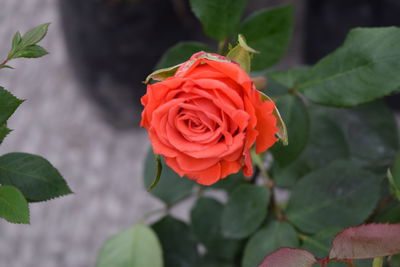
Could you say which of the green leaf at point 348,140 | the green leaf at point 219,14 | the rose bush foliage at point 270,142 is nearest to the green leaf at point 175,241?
the rose bush foliage at point 270,142

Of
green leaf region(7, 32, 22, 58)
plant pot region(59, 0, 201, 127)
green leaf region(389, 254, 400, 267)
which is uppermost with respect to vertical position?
green leaf region(7, 32, 22, 58)

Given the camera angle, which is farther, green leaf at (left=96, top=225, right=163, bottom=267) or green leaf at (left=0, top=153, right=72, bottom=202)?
green leaf at (left=96, top=225, right=163, bottom=267)

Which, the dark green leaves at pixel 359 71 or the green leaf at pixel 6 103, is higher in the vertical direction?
the green leaf at pixel 6 103

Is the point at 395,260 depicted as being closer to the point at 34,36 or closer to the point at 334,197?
the point at 334,197

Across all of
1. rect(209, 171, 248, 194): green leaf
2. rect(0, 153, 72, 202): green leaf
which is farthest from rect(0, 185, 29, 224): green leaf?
rect(209, 171, 248, 194): green leaf

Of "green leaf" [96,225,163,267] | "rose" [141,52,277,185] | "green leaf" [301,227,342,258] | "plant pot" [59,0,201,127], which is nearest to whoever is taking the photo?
"rose" [141,52,277,185]

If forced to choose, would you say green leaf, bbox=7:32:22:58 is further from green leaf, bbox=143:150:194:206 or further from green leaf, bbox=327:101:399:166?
green leaf, bbox=327:101:399:166

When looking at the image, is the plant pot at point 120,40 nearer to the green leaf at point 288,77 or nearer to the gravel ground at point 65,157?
the gravel ground at point 65,157
